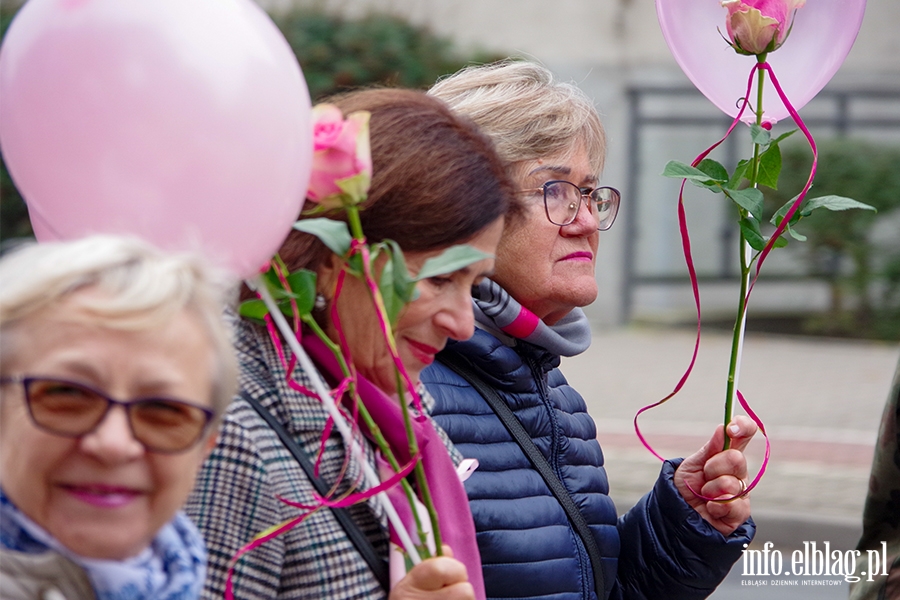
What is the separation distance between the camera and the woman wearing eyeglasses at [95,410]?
43.8 inches

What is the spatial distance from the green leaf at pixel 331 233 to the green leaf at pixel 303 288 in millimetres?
78

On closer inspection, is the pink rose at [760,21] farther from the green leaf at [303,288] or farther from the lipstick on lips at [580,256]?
the green leaf at [303,288]

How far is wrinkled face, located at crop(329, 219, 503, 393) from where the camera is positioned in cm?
171

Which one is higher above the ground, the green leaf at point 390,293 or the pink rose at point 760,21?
the pink rose at point 760,21

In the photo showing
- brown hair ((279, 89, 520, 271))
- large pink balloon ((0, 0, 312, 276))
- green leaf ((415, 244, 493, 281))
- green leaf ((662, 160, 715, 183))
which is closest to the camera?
large pink balloon ((0, 0, 312, 276))

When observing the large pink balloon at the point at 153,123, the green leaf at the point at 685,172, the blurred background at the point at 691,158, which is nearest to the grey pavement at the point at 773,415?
the blurred background at the point at 691,158

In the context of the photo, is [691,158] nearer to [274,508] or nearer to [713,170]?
[713,170]

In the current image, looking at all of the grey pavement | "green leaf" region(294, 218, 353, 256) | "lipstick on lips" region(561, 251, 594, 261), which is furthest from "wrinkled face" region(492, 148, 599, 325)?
the grey pavement

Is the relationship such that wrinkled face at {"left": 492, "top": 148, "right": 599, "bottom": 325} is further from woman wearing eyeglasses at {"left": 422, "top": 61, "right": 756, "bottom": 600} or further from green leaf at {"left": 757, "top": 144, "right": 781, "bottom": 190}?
green leaf at {"left": 757, "top": 144, "right": 781, "bottom": 190}

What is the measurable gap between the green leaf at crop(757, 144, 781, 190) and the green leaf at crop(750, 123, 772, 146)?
0.15ft

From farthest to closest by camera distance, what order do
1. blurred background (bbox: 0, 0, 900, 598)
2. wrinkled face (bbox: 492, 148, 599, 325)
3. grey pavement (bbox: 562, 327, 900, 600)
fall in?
blurred background (bbox: 0, 0, 900, 598)
grey pavement (bbox: 562, 327, 900, 600)
wrinkled face (bbox: 492, 148, 599, 325)

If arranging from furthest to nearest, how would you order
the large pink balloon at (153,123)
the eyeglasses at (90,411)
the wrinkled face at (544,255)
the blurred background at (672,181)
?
the blurred background at (672,181) → the wrinkled face at (544,255) → the large pink balloon at (153,123) → the eyeglasses at (90,411)

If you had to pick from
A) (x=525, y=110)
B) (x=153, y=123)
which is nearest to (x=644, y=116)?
(x=525, y=110)

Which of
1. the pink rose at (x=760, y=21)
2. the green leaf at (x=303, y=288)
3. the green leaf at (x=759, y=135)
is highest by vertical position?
the pink rose at (x=760, y=21)
